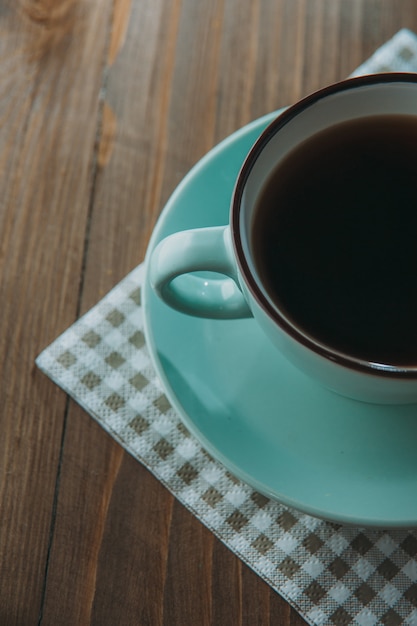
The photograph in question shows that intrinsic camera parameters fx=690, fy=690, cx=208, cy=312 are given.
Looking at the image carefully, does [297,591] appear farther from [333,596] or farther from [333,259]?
[333,259]

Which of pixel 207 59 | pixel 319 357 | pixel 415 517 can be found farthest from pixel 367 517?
pixel 207 59

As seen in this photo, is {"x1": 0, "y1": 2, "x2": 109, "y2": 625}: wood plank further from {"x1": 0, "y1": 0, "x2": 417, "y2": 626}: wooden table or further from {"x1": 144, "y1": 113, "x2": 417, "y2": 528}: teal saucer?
{"x1": 144, "y1": 113, "x2": 417, "y2": 528}: teal saucer

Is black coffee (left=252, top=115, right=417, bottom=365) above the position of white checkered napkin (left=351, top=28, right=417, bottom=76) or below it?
below

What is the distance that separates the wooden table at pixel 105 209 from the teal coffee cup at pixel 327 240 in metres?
0.23

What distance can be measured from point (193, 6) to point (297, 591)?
0.72 metres

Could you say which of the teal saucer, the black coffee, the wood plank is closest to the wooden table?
the wood plank

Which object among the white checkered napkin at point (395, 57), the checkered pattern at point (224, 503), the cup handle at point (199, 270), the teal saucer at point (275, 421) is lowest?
the checkered pattern at point (224, 503)

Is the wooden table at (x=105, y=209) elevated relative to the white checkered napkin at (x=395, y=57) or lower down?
lower down

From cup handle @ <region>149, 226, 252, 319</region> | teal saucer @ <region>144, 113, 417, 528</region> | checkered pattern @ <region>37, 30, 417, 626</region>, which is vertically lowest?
checkered pattern @ <region>37, 30, 417, 626</region>

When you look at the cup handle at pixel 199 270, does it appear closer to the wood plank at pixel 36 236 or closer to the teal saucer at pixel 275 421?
the teal saucer at pixel 275 421

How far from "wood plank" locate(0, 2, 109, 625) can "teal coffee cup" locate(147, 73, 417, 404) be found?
0.24m

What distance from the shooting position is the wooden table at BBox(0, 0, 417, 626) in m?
0.70

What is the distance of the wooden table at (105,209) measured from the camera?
0.70 meters

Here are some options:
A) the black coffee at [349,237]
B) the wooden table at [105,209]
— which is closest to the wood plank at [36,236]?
the wooden table at [105,209]
